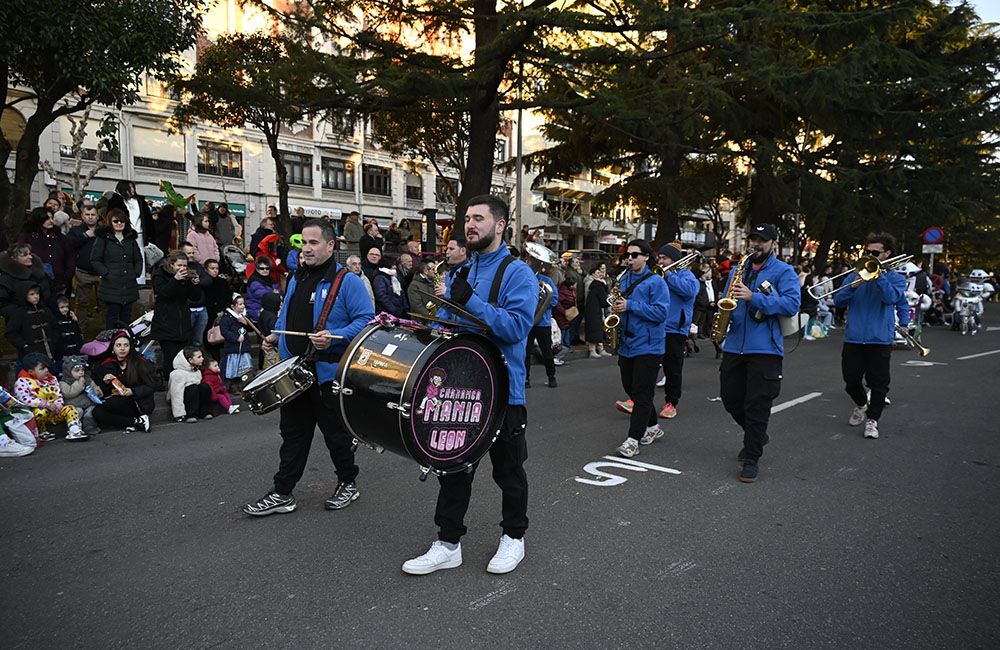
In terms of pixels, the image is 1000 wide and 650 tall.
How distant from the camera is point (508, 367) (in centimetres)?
364

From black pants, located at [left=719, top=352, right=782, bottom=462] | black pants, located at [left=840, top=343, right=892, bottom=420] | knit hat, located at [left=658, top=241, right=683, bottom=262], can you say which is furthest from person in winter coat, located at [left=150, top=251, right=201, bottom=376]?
black pants, located at [left=840, top=343, right=892, bottom=420]

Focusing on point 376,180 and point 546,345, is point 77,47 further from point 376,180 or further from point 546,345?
point 376,180

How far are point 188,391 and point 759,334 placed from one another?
5.71m

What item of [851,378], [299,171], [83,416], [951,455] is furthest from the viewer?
[299,171]

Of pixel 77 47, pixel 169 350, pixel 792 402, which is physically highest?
pixel 77 47

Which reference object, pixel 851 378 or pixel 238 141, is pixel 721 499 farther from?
pixel 238 141

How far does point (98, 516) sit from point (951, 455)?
6820 millimetres

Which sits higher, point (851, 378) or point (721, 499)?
point (851, 378)

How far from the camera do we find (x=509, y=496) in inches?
151

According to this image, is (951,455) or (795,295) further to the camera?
(951,455)

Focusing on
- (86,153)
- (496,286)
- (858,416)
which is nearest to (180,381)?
(496,286)

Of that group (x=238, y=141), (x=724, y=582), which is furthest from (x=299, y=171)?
(x=724, y=582)

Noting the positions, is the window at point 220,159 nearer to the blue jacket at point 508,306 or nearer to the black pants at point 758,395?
the black pants at point 758,395

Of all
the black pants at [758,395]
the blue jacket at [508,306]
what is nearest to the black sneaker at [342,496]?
the blue jacket at [508,306]
